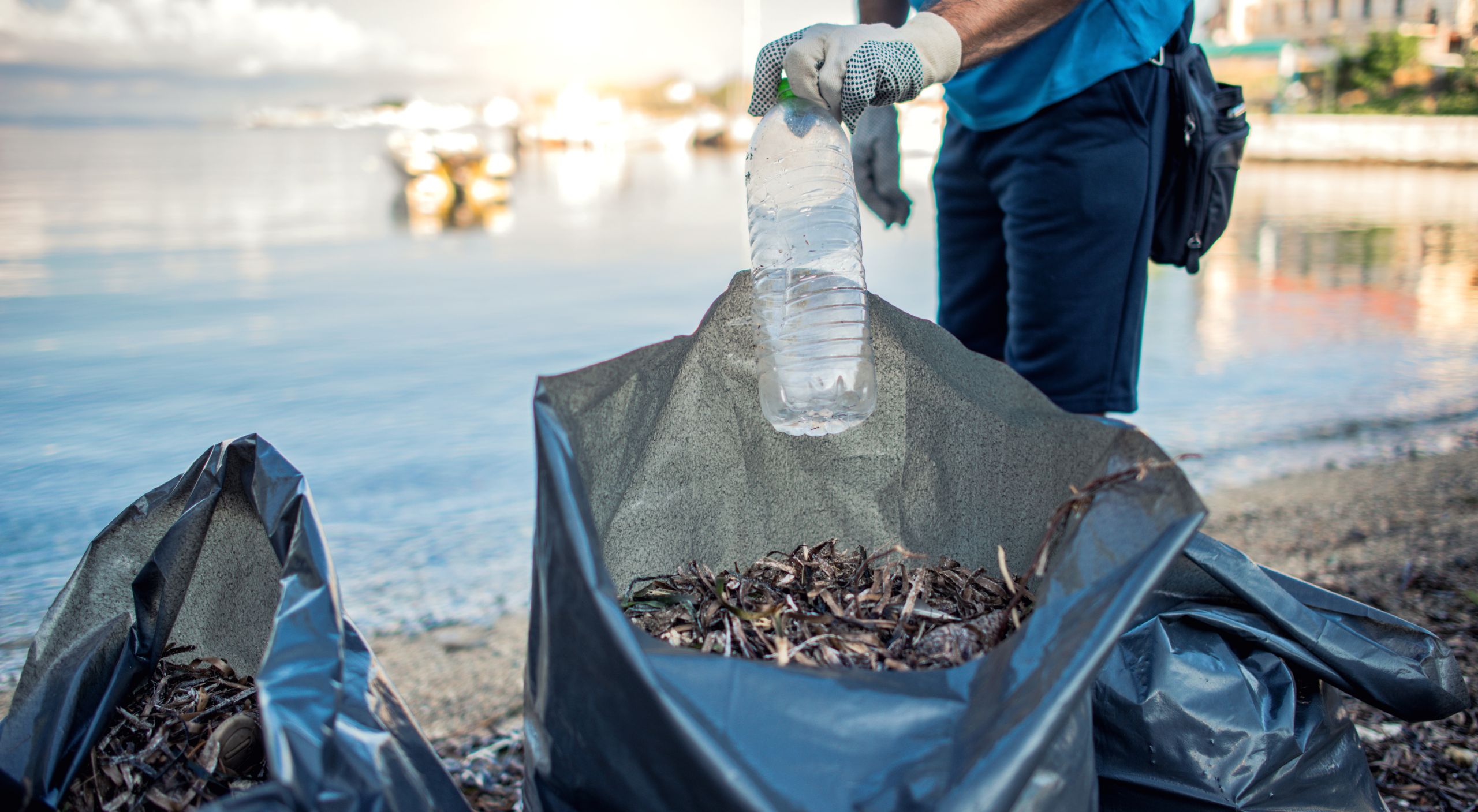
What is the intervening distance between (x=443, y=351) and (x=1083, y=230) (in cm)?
587

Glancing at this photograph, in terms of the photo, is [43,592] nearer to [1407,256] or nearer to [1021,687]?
[1021,687]

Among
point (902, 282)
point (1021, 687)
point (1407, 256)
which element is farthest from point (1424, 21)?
point (1021, 687)

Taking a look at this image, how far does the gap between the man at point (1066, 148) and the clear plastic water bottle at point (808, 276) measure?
0.24m

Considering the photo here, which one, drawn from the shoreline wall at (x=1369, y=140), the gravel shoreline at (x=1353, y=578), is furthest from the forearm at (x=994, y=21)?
the shoreline wall at (x=1369, y=140)

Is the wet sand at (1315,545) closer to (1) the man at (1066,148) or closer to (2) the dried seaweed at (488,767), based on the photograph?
(2) the dried seaweed at (488,767)

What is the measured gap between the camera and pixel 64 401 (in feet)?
17.9

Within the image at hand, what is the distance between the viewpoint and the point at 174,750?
3.51 ft

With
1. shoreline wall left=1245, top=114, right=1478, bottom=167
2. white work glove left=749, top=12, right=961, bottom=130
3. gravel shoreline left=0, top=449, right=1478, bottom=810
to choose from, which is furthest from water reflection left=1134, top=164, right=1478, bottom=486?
shoreline wall left=1245, top=114, right=1478, bottom=167

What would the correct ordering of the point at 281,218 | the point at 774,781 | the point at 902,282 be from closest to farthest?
the point at 774,781, the point at 902,282, the point at 281,218

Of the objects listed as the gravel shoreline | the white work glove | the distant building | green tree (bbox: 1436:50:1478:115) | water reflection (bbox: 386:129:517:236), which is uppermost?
the distant building

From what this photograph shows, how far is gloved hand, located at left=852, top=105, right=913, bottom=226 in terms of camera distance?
226cm

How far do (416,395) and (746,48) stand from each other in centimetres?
798

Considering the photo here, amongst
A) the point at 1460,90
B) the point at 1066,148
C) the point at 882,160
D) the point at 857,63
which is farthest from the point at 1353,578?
the point at 1460,90

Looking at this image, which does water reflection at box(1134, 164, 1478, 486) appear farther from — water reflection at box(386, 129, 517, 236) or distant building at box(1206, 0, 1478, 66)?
distant building at box(1206, 0, 1478, 66)
